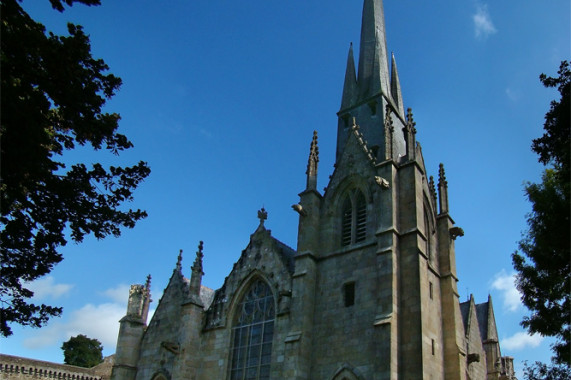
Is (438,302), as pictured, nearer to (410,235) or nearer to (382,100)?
Result: (410,235)

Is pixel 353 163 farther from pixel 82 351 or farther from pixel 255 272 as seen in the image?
pixel 82 351

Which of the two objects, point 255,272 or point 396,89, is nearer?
point 255,272

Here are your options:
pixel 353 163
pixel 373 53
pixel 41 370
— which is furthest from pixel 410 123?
pixel 41 370

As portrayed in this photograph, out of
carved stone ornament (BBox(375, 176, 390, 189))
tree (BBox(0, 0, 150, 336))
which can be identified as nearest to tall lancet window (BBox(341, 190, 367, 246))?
carved stone ornament (BBox(375, 176, 390, 189))

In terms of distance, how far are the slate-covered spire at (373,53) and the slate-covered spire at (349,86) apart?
1.14 feet

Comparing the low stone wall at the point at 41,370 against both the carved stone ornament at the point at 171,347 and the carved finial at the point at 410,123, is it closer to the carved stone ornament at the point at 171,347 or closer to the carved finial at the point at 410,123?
the carved stone ornament at the point at 171,347

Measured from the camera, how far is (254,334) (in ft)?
73.7

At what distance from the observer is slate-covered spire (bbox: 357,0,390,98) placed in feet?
93.2

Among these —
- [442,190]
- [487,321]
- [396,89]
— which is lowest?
[487,321]

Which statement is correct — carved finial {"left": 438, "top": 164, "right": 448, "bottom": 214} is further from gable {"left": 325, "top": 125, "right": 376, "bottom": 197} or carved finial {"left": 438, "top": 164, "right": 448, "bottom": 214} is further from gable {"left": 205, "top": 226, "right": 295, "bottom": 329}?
gable {"left": 205, "top": 226, "right": 295, "bottom": 329}

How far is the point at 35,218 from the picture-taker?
12.3 metres

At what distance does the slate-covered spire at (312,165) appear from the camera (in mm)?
23984

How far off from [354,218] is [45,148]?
13.3 metres

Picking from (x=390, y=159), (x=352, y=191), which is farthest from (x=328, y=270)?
(x=390, y=159)
